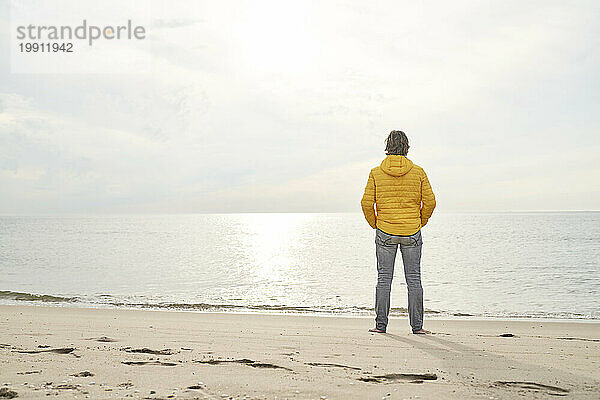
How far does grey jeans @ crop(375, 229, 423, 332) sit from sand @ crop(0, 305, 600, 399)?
289mm

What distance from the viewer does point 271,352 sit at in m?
5.29

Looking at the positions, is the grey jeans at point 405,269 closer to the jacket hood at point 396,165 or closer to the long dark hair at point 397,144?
the jacket hood at point 396,165

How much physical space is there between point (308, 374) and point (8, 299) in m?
12.8

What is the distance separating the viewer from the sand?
3.93m

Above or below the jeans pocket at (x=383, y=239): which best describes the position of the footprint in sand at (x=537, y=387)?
below

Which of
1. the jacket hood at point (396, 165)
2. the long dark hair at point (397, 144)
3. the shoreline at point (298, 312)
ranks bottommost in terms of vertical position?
the shoreline at point (298, 312)

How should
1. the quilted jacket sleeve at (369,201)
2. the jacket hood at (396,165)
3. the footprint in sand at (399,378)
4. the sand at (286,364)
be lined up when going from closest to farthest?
the sand at (286,364) < the footprint in sand at (399,378) < the jacket hood at (396,165) < the quilted jacket sleeve at (369,201)

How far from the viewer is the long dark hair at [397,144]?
Result: 21.7 feet

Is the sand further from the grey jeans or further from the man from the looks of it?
the man

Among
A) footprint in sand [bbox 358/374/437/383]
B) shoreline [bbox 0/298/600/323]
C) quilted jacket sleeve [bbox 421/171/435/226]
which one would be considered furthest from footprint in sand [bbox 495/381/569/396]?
shoreline [bbox 0/298/600/323]

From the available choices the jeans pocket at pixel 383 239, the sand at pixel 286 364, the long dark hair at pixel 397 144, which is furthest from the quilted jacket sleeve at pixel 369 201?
the sand at pixel 286 364

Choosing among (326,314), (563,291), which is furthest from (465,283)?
(326,314)

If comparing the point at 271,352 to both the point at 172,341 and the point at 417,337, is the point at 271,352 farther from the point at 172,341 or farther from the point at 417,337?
the point at 417,337

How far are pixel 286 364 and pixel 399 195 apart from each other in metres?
2.63
